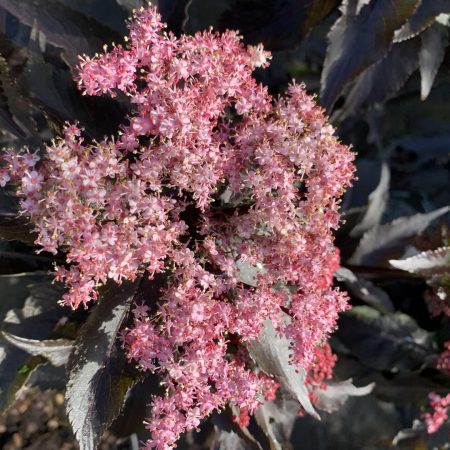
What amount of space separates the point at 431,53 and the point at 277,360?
2.30ft

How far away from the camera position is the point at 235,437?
110 centimetres

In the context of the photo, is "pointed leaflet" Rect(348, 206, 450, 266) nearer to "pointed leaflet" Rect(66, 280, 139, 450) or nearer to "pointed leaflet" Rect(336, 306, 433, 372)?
Result: "pointed leaflet" Rect(336, 306, 433, 372)

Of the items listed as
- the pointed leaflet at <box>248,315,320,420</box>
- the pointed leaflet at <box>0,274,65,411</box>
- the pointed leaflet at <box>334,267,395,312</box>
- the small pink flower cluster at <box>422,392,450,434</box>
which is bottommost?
the pointed leaflet at <box>0,274,65,411</box>

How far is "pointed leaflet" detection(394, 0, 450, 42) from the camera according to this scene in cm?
105

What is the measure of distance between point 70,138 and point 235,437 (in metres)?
0.69

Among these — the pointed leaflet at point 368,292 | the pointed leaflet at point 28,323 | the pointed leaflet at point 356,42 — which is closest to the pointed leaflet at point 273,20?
the pointed leaflet at point 356,42

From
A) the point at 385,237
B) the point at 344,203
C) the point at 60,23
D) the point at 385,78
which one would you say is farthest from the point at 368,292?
the point at 60,23

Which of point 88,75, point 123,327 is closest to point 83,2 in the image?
point 88,75

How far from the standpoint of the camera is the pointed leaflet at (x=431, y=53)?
1.14 meters

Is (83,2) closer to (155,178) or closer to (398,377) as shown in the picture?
(155,178)

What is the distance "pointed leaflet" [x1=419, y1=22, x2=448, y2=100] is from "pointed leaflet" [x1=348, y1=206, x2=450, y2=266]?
0.25 m

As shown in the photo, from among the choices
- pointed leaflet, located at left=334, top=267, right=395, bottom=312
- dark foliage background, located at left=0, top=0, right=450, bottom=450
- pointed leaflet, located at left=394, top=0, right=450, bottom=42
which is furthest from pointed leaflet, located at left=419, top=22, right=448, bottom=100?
pointed leaflet, located at left=334, top=267, right=395, bottom=312

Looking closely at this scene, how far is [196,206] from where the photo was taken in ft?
2.44

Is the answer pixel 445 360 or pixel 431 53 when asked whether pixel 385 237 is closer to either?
pixel 445 360
